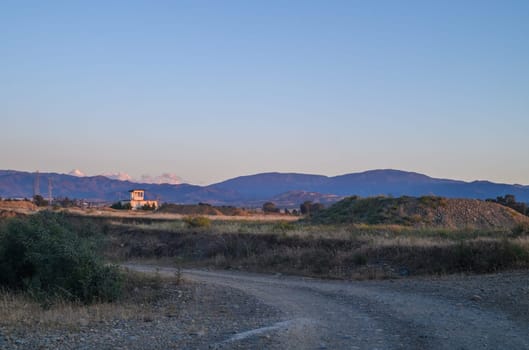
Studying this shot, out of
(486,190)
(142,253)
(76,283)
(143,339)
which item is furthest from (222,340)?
(486,190)

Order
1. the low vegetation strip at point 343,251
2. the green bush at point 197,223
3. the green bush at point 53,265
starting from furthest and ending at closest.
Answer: the green bush at point 197,223 < the low vegetation strip at point 343,251 < the green bush at point 53,265

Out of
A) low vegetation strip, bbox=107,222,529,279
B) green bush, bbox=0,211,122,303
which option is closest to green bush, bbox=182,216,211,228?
low vegetation strip, bbox=107,222,529,279

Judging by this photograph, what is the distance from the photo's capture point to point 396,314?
49.9 ft

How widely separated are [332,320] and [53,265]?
10.2 m

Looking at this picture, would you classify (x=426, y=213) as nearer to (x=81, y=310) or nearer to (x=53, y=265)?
(x=53, y=265)

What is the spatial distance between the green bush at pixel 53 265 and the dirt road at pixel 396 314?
4589 mm

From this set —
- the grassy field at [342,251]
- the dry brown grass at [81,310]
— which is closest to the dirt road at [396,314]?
the grassy field at [342,251]

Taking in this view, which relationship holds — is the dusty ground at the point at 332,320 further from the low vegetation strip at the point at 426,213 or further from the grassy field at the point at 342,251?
the low vegetation strip at the point at 426,213

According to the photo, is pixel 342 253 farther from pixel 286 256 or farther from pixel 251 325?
pixel 251 325

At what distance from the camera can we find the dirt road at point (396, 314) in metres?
11.9

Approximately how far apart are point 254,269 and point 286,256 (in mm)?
1624

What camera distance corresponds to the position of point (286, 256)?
30547 mm

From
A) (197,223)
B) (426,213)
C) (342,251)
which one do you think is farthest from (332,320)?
(426,213)

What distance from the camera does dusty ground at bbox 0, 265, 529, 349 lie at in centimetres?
1191
